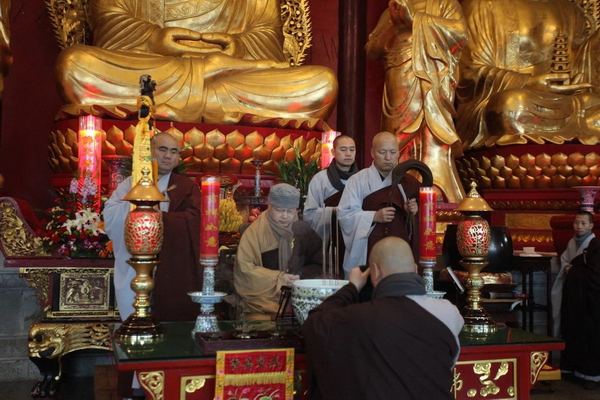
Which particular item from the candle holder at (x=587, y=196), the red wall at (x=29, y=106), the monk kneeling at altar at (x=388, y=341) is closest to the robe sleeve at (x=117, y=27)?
the red wall at (x=29, y=106)

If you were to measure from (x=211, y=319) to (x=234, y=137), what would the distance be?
3560mm

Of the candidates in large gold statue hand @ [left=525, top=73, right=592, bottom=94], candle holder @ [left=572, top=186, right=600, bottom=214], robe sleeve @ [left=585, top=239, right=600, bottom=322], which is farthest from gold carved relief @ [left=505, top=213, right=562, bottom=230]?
robe sleeve @ [left=585, top=239, right=600, bottom=322]

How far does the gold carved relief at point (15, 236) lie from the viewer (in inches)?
157

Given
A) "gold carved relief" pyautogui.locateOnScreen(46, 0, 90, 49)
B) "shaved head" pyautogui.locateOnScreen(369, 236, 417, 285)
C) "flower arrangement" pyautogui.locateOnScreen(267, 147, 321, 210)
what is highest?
"gold carved relief" pyautogui.locateOnScreen(46, 0, 90, 49)

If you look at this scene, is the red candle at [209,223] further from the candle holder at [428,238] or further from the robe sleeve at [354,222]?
the robe sleeve at [354,222]

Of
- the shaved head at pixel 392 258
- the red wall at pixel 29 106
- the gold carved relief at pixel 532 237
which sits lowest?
the gold carved relief at pixel 532 237

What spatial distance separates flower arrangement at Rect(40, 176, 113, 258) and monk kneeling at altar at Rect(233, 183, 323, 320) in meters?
1.11

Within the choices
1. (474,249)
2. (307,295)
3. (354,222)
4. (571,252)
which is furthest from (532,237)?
(307,295)

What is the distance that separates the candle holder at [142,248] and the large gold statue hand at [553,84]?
16.9 feet

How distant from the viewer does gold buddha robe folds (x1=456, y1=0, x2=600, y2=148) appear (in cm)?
631

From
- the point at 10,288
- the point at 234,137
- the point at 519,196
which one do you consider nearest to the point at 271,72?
the point at 234,137

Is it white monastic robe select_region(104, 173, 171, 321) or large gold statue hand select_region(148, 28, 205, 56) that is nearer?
white monastic robe select_region(104, 173, 171, 321)

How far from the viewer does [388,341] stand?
6.07 feet

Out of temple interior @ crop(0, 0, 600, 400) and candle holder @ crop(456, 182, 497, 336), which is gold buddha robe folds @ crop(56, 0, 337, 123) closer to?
Result: temple interior @ crop(0, 0, 600, 400)
